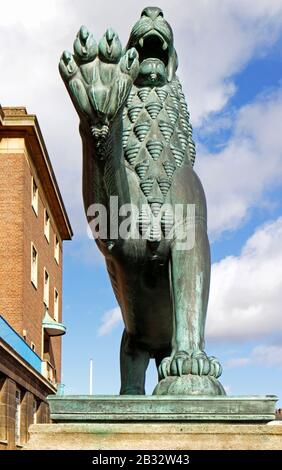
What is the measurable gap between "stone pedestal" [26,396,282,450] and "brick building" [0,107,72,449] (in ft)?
74.3

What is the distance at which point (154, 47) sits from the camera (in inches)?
201

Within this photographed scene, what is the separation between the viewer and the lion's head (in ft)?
16.3

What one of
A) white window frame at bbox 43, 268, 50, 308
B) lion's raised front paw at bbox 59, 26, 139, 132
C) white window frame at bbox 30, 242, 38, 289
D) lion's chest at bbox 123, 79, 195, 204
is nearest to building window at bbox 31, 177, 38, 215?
white window frame at bbox 30, 242, 38, 289

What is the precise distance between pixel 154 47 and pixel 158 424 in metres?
2.39

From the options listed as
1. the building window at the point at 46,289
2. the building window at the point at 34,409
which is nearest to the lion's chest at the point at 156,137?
the building window at the point at 34,409

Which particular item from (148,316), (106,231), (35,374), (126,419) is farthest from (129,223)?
(35,374)

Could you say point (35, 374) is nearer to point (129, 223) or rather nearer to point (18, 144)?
point (18, 144)

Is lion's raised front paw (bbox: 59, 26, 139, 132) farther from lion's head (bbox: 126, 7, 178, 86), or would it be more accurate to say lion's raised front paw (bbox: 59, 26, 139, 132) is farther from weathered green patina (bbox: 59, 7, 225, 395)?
lion's head (bbox: 126, 7, 178, 86)

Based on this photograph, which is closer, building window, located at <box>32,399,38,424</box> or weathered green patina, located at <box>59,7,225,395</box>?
weathered green patina, located at <box>59,7,225,395</box>

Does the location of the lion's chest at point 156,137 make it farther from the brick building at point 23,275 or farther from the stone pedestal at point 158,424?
the brick building at point 23,275

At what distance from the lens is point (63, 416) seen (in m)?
3.99

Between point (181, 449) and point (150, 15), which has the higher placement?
point (150, 15)
